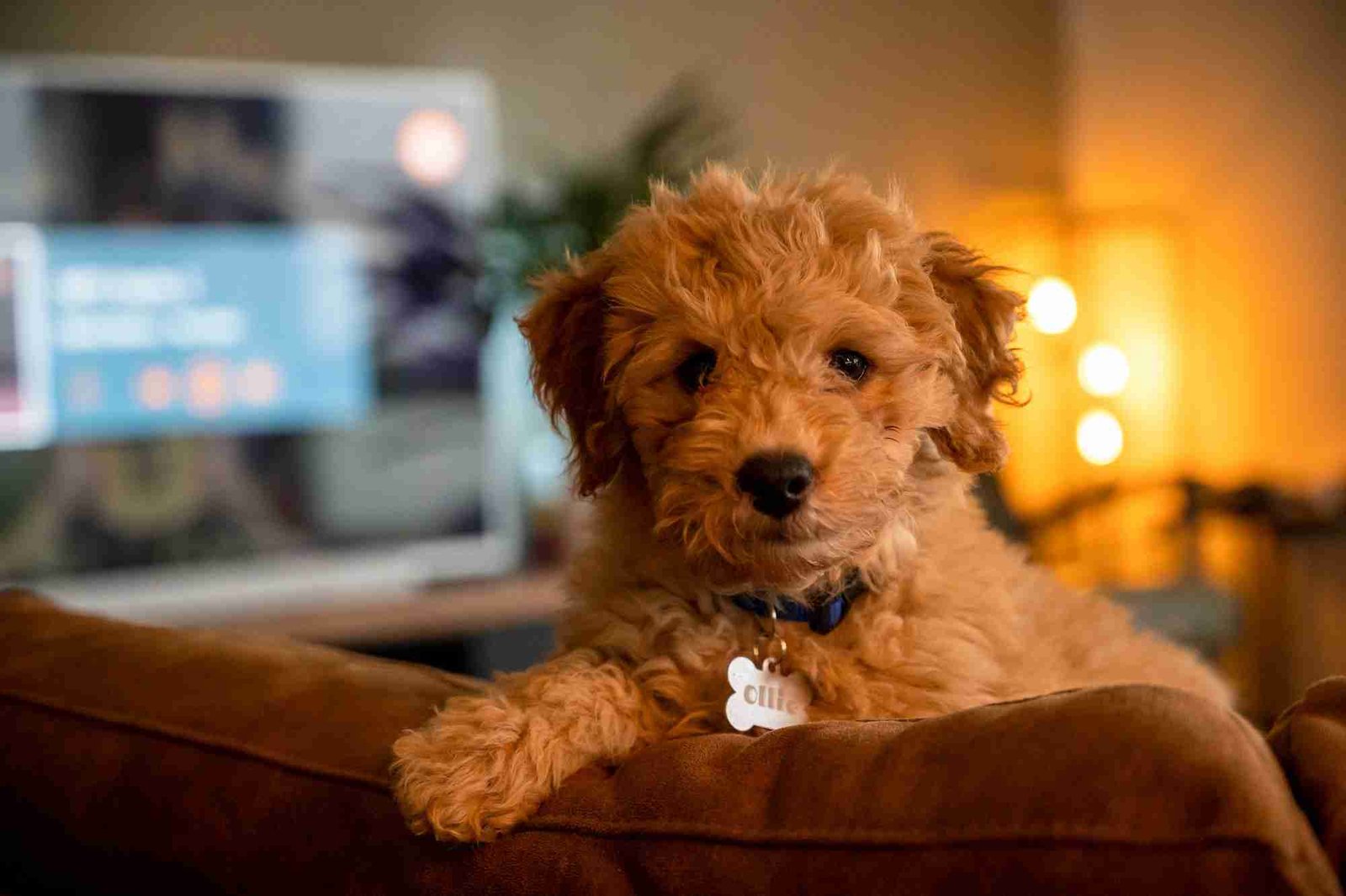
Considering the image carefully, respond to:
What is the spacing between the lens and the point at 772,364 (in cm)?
147

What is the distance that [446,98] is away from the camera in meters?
4.76

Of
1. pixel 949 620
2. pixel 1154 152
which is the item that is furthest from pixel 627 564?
pixel 1154 152

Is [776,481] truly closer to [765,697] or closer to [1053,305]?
[765,697]

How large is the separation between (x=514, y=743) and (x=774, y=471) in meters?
0.39

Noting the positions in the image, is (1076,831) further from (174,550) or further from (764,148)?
(764,148)

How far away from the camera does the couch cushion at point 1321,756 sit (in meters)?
0.79

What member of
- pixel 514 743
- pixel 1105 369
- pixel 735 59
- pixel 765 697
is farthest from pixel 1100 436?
pixel 514 743

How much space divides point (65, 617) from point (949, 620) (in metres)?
1.07

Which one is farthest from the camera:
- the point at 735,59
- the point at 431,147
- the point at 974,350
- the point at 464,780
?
the point at 735,59

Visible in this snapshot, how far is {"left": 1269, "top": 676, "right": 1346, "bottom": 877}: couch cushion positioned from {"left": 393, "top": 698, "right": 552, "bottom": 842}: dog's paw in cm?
62

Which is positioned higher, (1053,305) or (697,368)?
(1053,305)

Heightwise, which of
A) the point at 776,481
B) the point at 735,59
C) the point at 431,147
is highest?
the point at 735,59

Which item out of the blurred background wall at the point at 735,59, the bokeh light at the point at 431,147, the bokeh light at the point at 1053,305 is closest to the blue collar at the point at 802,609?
the bokeh light at the point at 431,147

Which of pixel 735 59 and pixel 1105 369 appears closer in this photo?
pixel 735 59
